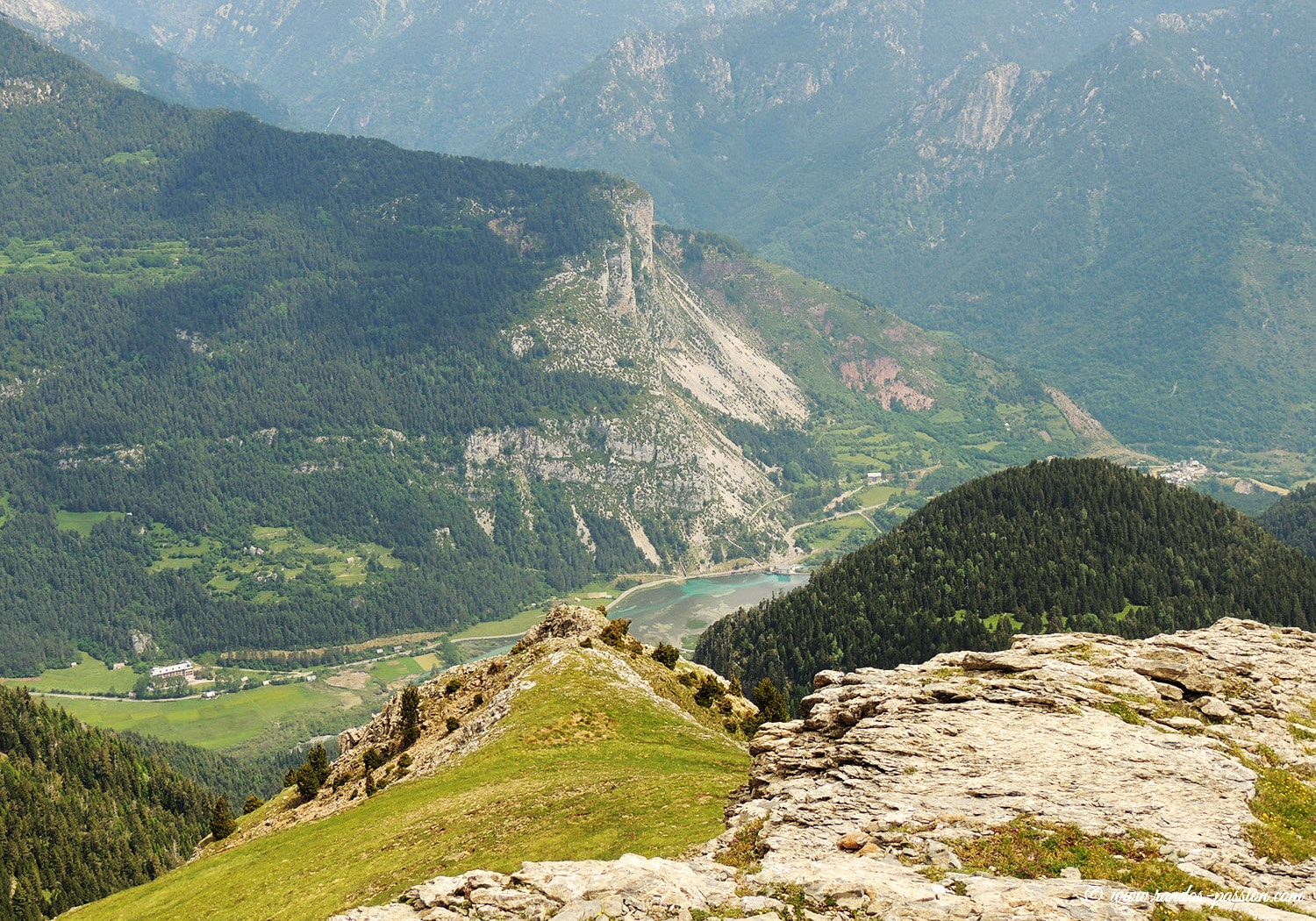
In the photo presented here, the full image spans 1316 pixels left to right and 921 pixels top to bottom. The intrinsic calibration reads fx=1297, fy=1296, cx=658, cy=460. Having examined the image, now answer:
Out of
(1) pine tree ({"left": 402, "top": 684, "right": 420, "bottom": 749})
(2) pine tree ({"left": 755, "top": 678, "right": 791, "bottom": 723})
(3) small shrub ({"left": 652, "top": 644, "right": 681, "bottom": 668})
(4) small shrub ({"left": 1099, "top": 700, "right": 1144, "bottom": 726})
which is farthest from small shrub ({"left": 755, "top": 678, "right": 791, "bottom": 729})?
(4) small shrub ({"left": 1099, "top": 700, "right": 1144, "bottom": 726})

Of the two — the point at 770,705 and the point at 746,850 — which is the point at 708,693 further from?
the point at 746,850

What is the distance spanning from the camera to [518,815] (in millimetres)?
81812

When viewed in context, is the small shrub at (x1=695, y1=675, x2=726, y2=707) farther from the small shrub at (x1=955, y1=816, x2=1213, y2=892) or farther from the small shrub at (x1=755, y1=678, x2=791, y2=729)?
the small shrub at (x1=955, y1=816, x2=1213, y2=892)

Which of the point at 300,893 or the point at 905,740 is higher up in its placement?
the point at 905,740

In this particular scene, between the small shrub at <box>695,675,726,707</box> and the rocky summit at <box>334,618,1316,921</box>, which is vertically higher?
the rocky summit at <box>334,618,1316,921</box>

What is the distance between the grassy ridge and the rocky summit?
823cm

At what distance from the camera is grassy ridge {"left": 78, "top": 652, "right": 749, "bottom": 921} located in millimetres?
74625

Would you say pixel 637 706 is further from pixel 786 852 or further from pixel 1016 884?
pixel 1016 884

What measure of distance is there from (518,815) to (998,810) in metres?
32.8

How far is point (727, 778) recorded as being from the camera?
85.9 meters

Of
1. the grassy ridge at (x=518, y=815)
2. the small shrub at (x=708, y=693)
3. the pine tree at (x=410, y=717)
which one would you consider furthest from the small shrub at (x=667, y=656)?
the pine tree at (x=410, y=717)

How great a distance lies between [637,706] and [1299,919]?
66682mm

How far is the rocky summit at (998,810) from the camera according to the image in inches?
2111

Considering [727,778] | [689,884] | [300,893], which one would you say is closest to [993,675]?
[727,778]
